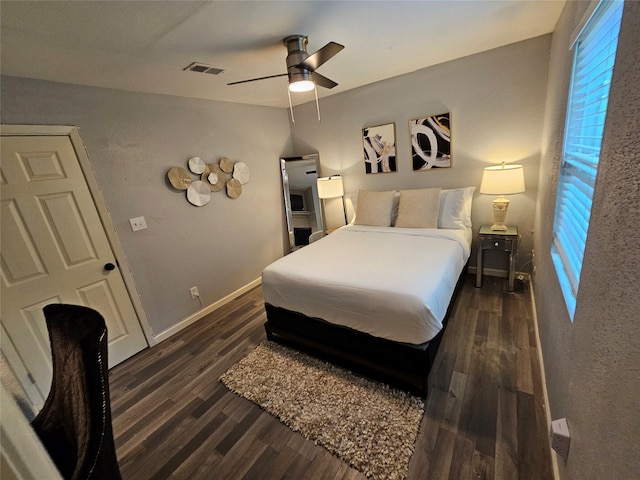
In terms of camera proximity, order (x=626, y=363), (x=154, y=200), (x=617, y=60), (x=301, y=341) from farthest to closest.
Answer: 1. (x=154, y=200)
2. (x=301, y=341)
3. (x=617, y=60)
4. (x=626, y=363)

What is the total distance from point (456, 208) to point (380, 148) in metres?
1.23

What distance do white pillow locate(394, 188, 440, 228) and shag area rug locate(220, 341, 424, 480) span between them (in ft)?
5.72

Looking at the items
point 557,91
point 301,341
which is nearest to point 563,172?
point 557,91

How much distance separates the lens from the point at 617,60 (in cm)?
73

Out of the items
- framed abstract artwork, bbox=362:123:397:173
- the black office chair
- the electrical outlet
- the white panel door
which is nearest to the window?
the electrical outlet

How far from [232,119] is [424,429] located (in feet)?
11.3

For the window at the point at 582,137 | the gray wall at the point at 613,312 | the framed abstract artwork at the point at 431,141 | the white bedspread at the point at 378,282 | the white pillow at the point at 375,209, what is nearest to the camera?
the gray wall at the point at 613,312

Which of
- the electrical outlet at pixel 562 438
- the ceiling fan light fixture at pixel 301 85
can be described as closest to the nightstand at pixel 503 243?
the electrical outlet at pixel 562 438

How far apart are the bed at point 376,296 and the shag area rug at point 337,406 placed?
11 centimetres

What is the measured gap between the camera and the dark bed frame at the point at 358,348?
5.17 ft

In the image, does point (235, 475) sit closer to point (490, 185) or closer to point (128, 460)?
point (128, 460)

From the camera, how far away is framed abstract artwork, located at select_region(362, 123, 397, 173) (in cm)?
321

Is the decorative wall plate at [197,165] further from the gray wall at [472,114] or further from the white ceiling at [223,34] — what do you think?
the gray wall at [472,114]

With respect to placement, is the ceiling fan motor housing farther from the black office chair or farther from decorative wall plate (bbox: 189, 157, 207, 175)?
the black office chair
